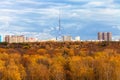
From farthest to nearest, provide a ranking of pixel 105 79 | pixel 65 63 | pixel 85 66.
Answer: pixel 65 63, pixel 85 66, pixel 105 79

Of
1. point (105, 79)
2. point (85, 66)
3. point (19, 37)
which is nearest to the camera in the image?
point (105, 79)

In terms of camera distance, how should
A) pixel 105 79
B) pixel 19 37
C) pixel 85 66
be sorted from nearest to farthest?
1. pixel 105 79
2. pixel 85 66
3. pixel 19 37

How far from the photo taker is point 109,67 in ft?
168

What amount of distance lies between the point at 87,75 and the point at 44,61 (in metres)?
10.3

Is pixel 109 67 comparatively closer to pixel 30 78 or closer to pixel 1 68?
pixel 30 78

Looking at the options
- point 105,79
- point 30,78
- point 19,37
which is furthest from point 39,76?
point 19,37

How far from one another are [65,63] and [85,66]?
5.32m

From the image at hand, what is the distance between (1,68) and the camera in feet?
174

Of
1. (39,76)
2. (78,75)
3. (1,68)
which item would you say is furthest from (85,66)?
(1,68)

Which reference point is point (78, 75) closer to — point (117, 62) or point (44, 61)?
point (117, 62)

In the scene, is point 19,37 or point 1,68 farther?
point 19,37

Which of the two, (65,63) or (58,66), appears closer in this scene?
(58,66)

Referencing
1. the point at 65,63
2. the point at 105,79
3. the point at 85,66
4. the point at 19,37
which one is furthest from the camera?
the point at 19,37

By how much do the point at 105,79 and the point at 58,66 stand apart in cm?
706
